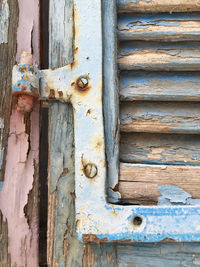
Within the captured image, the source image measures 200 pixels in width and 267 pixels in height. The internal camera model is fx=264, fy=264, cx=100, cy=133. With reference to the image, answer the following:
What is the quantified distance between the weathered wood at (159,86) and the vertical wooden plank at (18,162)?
28 centimetres

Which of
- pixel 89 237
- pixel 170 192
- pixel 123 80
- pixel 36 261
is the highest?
pixel 123 80

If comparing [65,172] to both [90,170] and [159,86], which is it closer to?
[90,170]

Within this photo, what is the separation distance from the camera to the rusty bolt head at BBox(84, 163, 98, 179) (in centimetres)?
70

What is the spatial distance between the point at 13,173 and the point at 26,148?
8 centimetres

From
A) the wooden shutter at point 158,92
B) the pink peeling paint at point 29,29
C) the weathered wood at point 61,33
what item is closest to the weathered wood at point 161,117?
the wooden shutter at point 158,92

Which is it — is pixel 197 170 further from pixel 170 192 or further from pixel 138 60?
pixel 138 60

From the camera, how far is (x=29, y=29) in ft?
2.76

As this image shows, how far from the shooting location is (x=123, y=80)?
2.55 feet

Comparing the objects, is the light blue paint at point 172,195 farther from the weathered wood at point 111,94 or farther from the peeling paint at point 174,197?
the weathered wood at point 111,94

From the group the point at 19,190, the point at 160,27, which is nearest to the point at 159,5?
the point at 160,27

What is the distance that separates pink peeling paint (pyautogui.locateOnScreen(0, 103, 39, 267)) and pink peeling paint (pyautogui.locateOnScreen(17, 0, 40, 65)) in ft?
0.60

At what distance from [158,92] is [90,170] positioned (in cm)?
29

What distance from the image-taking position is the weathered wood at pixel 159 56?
754 mm

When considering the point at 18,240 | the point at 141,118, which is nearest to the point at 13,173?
the point at 18,240
